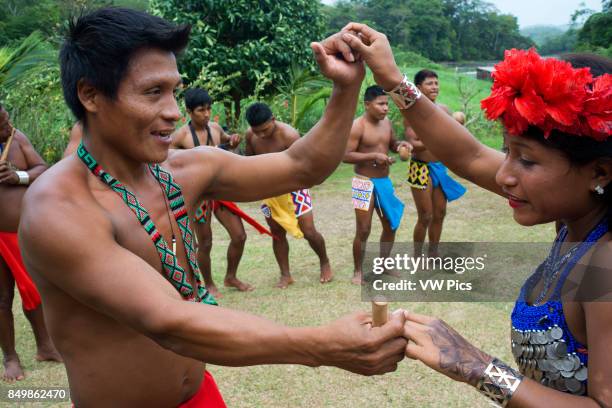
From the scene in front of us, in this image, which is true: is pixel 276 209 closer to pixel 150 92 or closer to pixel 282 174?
pixel 282 174

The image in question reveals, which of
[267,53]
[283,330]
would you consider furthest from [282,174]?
[267,53]

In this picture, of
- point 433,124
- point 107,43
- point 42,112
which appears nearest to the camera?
point 107,43

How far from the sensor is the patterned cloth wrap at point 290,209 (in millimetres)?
6695

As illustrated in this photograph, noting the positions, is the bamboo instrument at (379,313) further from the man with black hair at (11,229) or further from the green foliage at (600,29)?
the green foliage at (600,29)

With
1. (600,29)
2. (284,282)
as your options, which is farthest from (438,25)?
(284,282)

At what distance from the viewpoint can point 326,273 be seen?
6.81 m

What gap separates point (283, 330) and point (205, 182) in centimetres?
94

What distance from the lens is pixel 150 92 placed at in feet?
6.92

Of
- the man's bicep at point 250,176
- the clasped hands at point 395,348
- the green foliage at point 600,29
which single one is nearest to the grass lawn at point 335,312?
the man's bicep at point 250,176

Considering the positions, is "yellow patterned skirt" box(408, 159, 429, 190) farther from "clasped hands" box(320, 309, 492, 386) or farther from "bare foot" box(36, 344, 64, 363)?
"clasped hands" box(320, 309, 492, 386)

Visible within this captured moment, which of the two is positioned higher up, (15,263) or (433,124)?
(433,124)

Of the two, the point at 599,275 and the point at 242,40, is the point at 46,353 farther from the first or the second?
the point at 242,40

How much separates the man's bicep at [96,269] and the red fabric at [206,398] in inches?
25.2

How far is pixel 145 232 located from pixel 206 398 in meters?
0.73
